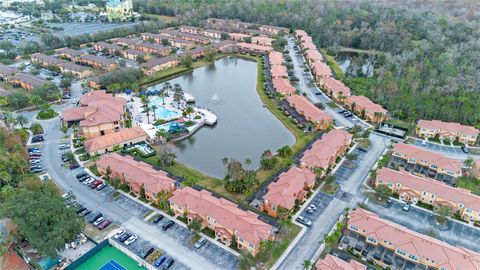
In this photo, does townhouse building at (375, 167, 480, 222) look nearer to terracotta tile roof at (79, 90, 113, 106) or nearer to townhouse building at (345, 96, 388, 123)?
townhouse building at (345, 96, 388, 123)

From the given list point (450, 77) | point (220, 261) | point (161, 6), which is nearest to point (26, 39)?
point (161, 6)

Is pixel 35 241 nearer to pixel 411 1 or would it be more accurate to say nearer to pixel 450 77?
pixel 450 77

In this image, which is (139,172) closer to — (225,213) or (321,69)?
(225,213)

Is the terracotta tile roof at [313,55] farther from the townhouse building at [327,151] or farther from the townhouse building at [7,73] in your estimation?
the townhouse building at [7,73]

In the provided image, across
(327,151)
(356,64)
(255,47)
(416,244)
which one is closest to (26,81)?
(255,47)

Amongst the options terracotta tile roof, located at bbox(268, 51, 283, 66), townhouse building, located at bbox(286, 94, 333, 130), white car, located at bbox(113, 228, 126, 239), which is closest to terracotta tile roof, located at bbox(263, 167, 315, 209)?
townhouse building, located at bbox(286, 94, 333, 130)
